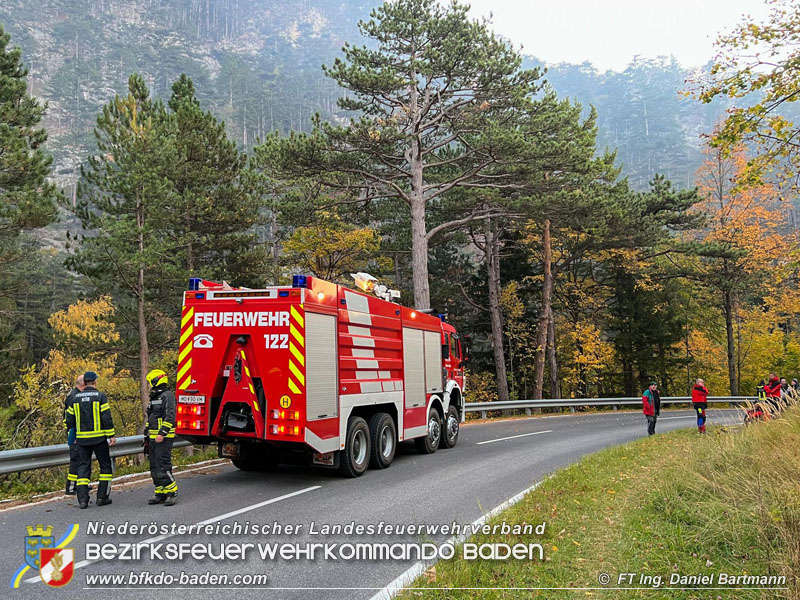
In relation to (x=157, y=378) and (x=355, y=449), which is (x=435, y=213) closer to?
(x=355, y=449)

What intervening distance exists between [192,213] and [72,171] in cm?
11934

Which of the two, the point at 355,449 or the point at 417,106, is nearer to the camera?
the point at 355,449

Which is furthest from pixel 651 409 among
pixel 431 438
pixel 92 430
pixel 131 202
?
pixel 131 202

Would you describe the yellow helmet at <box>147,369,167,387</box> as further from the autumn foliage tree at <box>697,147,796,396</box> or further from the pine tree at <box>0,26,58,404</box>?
the autumn foliage tree at <box>697,147,796,396</box>

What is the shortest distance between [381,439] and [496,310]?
59.8 ft

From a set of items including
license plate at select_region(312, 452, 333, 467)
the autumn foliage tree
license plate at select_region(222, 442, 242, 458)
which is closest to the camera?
license plate at select_region(312, 452, 333, 467)

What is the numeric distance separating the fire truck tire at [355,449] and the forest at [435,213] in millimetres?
7392

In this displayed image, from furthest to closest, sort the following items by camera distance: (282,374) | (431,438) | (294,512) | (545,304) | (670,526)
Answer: (545,304) → (431,438) → (282,374) → (294,512) → (670,526)

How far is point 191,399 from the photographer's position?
784 centimetres

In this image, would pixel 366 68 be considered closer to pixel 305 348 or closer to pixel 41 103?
pixel 41 103

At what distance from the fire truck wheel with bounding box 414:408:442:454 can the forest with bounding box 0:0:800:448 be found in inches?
290

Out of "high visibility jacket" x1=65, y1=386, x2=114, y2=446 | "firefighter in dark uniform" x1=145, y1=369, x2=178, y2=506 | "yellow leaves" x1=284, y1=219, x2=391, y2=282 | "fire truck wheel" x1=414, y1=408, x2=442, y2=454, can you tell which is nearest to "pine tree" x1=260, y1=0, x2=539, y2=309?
"yellow leaves" x1=284, y1=219, x2=391, y2=282

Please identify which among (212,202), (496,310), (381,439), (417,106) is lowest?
(381,439)

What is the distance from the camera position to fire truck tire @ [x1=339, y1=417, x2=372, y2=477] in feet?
27.8
